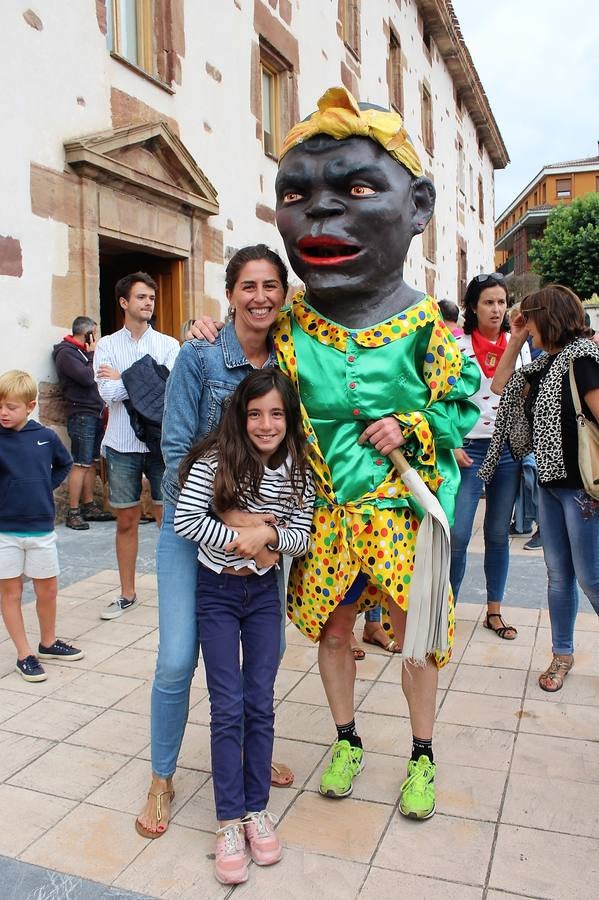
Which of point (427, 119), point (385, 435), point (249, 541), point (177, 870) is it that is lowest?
point (177, 870)

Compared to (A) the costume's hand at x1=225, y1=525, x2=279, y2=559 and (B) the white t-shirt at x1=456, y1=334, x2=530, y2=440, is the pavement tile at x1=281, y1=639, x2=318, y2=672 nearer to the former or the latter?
(B) the white t-shirt at x1=456, y1=334, x2=530, y2=440

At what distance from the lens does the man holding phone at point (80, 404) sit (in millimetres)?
6312

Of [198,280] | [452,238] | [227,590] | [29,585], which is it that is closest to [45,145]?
[198,280]

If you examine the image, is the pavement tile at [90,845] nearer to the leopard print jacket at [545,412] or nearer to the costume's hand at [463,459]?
the leopard print jacket at [545,412]

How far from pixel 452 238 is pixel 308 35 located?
1022cm

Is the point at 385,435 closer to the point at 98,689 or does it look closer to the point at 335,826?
the point at 335,826

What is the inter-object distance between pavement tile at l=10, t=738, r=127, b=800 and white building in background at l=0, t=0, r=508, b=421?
3.83 meters

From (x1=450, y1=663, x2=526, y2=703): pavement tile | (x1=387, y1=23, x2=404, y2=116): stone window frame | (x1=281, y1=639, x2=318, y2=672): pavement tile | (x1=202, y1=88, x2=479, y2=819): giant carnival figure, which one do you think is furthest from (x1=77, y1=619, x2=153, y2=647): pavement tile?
(x1=387, y1=23, x2=404, y2=116): stone window frame

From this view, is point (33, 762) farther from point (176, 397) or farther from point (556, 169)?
point (556, 169)

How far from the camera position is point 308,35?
10961mm

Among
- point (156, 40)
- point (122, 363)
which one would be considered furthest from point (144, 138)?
point (122, 363)

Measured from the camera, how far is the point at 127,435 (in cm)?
434

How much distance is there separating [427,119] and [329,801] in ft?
59.1

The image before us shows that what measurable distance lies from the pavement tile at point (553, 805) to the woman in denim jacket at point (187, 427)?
1075mm
